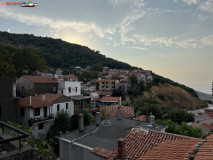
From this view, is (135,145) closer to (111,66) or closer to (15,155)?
(15,155)

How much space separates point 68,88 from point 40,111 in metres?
8.67

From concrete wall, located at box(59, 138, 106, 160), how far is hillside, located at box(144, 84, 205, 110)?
2490 inches

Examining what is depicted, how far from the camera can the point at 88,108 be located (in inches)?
1082

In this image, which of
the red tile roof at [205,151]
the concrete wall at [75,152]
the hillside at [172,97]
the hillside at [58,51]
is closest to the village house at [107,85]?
the hillside at [172,97]

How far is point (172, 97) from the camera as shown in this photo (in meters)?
82.4

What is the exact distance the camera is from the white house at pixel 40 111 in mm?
19125

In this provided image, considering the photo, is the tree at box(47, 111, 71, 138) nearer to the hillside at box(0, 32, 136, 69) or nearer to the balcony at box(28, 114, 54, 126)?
the balcony at box(28, 114, 54, 126)

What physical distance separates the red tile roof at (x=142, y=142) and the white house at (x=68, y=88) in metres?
19.8

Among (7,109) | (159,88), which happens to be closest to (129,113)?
(7,109)

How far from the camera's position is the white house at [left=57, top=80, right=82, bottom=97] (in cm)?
2752

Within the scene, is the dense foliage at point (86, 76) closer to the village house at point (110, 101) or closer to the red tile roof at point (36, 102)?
the village house at point (110, 101)

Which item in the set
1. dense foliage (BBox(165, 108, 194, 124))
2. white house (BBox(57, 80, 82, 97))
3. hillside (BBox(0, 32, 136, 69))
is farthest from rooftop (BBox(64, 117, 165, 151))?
hillside (BBox(0, 32, 136, 69))

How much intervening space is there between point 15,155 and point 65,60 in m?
111

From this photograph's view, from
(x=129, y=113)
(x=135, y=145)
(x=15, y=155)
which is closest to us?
(x=15, y=155)
